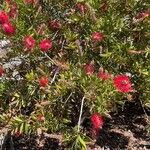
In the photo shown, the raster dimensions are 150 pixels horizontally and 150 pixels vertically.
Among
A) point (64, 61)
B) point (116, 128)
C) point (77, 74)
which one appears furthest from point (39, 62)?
point (116, 128)

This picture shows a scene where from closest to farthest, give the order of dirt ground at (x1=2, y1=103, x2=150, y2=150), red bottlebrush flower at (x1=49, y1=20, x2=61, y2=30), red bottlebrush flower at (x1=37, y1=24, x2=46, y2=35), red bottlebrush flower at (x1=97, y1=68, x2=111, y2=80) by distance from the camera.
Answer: red bottlebrush flower at (x1=97, y1=68, x2=111, y2=80) < red bottlebrush flower at (x1=37, y1=24, x2=46, y2=35) < red bottlebrush flower at (x1=49, y1=20, x2=61, y2=30) < dirt ground at (x1=2, y1=103, x2=150, y2=150)

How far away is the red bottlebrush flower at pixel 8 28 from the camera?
4.69m

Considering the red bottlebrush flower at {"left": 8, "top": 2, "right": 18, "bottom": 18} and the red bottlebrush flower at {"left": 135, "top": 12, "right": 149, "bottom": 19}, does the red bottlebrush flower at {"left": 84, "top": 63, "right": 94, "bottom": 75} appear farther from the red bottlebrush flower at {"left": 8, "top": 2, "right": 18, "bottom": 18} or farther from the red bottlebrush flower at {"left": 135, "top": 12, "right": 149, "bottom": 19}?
the red bottlebrush flower at {"left": 8, "top": 2, "right": 18, "bottom": 18}

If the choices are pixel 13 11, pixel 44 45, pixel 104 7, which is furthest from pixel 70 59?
pixel 13 11

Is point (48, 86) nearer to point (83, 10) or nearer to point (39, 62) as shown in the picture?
point (39, 62)

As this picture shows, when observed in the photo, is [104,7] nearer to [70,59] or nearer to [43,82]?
[70,59]

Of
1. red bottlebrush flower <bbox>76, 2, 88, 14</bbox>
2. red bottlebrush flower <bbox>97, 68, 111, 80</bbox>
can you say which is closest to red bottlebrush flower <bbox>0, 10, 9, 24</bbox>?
red bottlebrush flower <bbox>76, 2, 88, 14</bbox>

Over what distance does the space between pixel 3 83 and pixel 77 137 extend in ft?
4.06

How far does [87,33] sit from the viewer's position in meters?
5.06

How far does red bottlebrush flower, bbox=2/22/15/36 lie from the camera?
469cm

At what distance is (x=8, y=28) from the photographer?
15.5ft

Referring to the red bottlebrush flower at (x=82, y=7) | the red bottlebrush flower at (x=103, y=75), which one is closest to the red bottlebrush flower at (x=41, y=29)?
the red bottlebrush flower at (x=82, y=7)

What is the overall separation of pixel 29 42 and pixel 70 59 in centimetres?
68

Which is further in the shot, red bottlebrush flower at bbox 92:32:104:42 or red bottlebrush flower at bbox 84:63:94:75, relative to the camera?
red bottlebrush flower at bbox 92:32:104:42
